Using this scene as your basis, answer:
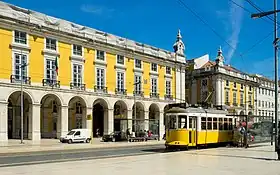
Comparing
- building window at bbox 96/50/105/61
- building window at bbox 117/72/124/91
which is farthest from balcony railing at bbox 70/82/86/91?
building window at bbox 117/72/124/91

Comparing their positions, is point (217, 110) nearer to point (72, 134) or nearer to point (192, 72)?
point (72, 134)

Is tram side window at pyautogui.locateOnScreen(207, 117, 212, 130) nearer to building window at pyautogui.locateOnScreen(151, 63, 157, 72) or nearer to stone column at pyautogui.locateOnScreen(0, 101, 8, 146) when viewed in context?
stone column at pyautogui.locateOnScreen(0, 101, 8, 146)

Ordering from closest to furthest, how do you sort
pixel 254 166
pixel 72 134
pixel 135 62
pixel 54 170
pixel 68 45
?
pixel 54 170 < pixel 254 166 < pixel 72 134 < pixel 68 45 < pixel 135 62

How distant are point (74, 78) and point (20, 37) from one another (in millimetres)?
9275

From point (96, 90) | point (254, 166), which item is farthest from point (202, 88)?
point (254, 166)

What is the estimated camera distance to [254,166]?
16.6 m

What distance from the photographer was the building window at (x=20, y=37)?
147ft

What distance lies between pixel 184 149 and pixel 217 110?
4549 mm

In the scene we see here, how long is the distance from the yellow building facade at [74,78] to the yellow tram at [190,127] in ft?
70.0

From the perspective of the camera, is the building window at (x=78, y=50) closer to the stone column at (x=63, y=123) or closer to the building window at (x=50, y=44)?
the building window at (x=50, y=44)

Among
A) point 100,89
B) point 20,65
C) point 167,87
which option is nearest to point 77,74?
point 100,89

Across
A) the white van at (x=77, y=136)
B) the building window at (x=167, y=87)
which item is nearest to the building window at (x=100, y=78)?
the white van at (x=77, y=136)

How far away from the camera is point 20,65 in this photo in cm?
4491

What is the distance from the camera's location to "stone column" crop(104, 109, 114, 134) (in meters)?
55.9
